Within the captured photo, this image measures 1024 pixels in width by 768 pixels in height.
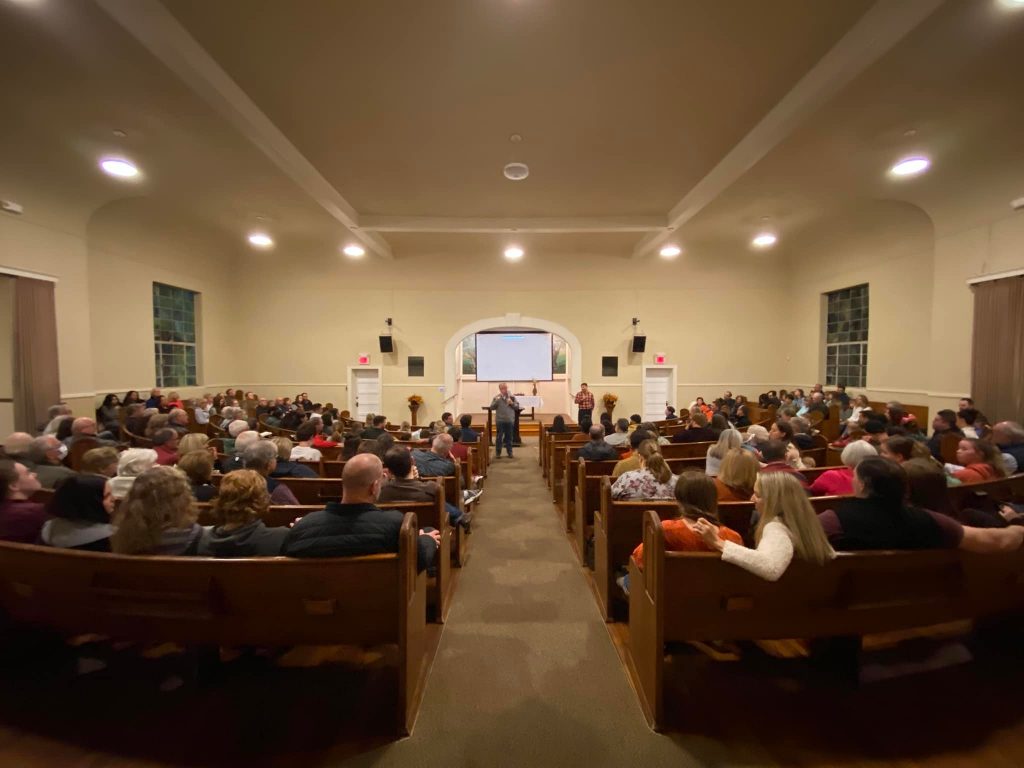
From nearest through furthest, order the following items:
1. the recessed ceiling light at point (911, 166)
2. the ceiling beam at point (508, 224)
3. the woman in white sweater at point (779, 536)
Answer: the woman in white sweater at point (779, 536)
the recessed ceiling light at point (911, 166)
the ceiling beam at point (508, 224)

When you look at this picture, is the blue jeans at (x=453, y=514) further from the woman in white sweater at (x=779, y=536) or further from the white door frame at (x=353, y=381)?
the white door frame at (x=353, y=381)

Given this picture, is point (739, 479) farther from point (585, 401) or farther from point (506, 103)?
point (585, 401)

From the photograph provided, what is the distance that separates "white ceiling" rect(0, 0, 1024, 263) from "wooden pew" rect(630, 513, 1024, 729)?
11.9ft

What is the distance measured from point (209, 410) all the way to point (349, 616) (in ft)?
25.2

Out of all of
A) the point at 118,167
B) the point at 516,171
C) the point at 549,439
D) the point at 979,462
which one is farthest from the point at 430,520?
the point at 118,167

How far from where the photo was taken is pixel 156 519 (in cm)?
196

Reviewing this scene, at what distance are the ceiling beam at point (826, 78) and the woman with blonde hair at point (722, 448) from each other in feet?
10.1

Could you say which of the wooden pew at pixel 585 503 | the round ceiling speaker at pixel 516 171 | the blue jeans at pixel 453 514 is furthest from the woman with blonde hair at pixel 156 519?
the round ceiling speaker at pixel 516 171

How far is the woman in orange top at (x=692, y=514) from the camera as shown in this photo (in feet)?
6.77

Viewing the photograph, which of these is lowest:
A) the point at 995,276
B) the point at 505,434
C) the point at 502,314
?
the point at 505,434

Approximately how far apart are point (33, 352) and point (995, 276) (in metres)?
12.5

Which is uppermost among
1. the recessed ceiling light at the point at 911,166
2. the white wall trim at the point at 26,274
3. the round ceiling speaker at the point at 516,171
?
the round ceiling speaker at the point at 516,171

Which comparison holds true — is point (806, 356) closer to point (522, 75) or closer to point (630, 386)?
point (630, 386)

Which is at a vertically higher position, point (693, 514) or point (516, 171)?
point (516, 171)
